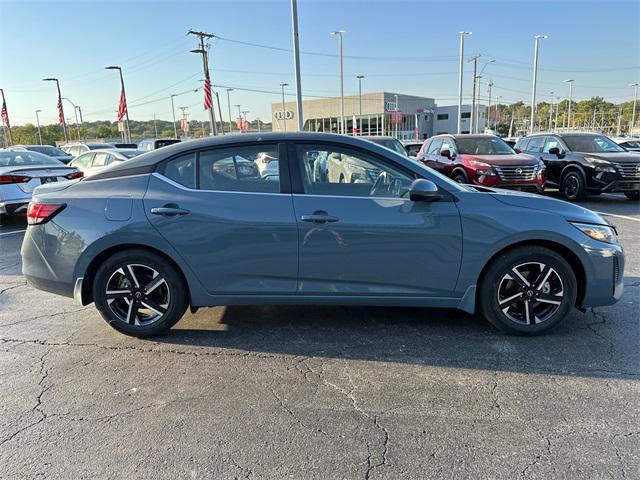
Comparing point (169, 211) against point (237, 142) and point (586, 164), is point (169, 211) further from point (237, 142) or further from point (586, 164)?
point (586, 164)

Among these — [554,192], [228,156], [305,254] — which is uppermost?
[228,156]

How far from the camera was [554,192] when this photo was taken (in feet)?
43.1

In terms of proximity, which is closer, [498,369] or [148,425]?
[148,425]

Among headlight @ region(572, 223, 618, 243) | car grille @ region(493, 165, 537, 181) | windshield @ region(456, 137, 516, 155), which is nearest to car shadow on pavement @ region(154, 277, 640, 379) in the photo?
headlight @ region(572, 223, 618, 243)

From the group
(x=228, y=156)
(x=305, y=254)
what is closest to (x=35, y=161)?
(x=228, y=156)

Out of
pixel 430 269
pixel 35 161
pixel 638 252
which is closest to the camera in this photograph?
pixel 430 269

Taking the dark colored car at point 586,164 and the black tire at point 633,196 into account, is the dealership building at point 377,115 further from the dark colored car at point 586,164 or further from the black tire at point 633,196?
the black tire at point 633,196

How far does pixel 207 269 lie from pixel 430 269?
5.81 ft

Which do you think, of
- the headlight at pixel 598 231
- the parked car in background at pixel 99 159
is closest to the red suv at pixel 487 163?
the headlight at pixel 598 231

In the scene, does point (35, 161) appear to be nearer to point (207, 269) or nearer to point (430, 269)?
point (207, 269)

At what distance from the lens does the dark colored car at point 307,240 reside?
3.46m

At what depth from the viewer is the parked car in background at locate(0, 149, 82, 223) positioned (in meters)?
8.37

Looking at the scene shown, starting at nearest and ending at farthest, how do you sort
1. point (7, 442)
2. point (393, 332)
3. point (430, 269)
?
1. point (7, 442)
2. point (430, 269)
3. point (393, 332)

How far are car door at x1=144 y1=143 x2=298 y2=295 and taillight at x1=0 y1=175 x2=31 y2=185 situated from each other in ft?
21.4
